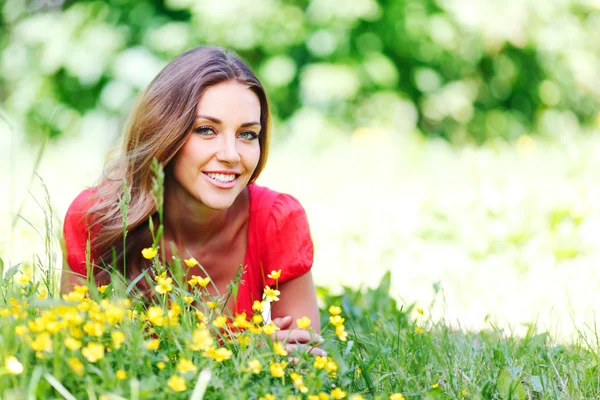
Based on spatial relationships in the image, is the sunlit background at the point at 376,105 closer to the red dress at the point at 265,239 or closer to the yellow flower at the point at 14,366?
the red dress at the point at 265,239

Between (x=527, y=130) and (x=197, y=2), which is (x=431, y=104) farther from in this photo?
(x=197, y=2)

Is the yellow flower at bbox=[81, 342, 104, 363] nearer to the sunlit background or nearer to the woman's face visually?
the woman's face

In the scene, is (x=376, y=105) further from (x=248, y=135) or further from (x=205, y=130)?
(x=205, y=130)

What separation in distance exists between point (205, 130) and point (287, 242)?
0.52m

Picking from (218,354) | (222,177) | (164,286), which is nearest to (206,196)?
(222,177)

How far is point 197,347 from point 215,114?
1044mm

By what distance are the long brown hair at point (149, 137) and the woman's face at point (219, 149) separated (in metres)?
0.03

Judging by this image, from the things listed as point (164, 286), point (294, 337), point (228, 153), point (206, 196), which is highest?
point (228, 153)

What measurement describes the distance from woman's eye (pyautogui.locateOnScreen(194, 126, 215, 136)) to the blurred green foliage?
4.73 meters

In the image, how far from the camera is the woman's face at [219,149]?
98.3 inches

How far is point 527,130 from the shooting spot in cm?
882

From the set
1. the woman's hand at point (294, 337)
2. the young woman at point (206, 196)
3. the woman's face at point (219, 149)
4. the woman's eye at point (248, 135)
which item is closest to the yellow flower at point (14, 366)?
the woman's hand at point (294, 337)

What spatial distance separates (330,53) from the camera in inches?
297

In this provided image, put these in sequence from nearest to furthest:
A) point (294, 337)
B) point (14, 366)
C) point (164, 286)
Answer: point (14, 366), point (164, 286), point (294, 337)
